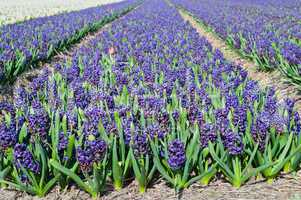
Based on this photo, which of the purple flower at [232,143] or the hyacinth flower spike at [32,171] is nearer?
the hyacinth flower spike at [32,171]

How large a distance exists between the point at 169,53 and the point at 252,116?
13.2 feet

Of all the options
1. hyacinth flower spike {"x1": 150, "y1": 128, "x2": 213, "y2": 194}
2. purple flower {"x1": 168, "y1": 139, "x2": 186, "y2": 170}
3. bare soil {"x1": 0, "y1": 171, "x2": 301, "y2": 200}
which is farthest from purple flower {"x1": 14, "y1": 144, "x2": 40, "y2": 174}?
purple flower {"x1": 168, "y1": 139, "x2": 186, "y2": 170}

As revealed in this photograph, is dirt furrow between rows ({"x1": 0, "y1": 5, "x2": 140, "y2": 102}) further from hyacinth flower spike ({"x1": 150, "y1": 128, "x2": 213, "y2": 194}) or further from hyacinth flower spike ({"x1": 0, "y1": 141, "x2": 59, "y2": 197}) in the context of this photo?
hyacinth flower spike ({"x1": 150, "y1": 128, "x2": 213, "y2": 194})

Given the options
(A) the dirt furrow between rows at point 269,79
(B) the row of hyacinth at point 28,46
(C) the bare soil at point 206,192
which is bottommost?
(C) the bare soil at point 206,192

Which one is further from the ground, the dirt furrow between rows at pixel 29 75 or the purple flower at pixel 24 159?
the dirt furrow between rows at pixel 29 75

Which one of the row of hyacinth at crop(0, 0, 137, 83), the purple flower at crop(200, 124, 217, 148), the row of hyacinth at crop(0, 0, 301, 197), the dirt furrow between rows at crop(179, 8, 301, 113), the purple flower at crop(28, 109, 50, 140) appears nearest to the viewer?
the row of hyacinth at crop(0, 0, 301, 197)

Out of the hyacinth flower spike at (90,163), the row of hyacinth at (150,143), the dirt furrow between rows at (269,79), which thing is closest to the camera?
the hyacinth flower spike at (90,163)

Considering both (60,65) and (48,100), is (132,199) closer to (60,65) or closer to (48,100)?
(48,100)

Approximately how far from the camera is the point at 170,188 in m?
3.88

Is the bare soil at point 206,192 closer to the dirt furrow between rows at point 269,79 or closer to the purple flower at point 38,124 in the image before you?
the purple flower at point 38,124

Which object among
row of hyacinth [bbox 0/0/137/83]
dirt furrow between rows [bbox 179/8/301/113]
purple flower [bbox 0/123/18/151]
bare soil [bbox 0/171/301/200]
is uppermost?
row of hyacinth [bbox 0/0/137/83]

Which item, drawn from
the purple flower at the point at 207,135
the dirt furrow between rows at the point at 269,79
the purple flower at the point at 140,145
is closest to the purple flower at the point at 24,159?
the purple flower at the point at 140,145

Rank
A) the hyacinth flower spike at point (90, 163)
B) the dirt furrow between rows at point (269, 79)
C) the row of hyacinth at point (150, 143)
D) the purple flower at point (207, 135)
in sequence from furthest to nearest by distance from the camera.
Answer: the dirt furrow between rows at point (269, 79) < the purple flower at point (207, 135) < the row of hyacinth at point (150, 143) < the hyacinth flower spike at point (90, 163)

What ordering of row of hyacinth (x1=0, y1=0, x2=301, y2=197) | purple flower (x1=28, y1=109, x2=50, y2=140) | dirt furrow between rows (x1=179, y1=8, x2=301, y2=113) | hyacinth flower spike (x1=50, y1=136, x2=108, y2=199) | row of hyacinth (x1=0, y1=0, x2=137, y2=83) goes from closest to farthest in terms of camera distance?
1. hyacinth flower spike (x1=50, y1=136, x2=108, y2=199)
2. row of hyacinth (x1=0, y1=0, x2=301, y2=197)
3. purple flower (x1=28, y1=109, x2=50, y2=140)
4. dirt furrow between rows (x1=179, y1=8, x2=301, y2=113)
5. row of hyacinth (x1=0, y1=0, x2=137, y2=83)
